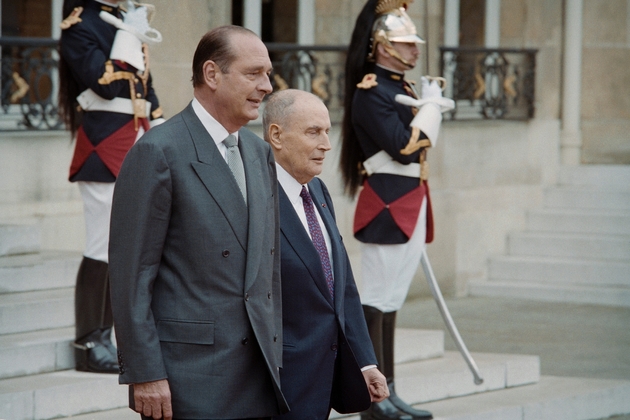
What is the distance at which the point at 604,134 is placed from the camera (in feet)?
39.9

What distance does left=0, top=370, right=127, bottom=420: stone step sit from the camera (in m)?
4.99

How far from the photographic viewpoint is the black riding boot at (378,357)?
219 inches

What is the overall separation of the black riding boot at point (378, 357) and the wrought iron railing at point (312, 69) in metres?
4.14

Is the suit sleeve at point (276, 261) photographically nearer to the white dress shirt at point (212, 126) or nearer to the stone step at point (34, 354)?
the white dress shirt at point (212, 126)

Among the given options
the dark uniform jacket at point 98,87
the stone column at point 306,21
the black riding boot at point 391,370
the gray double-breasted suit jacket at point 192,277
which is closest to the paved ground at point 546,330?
the black riding boot at point 391,370

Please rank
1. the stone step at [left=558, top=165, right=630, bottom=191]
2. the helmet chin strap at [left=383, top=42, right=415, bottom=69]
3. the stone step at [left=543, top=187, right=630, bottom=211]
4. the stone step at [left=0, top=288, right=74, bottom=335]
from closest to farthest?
the helmet chin strap at [left=383, top=42, right=415, bottom=69]
the stone step at [left=0, top=288, right=74, bottom=335]
the stone step at [left=543, top=187, right=630, bottom=211]
the stone step at [left=558, top=165, right=630, bottom=191]

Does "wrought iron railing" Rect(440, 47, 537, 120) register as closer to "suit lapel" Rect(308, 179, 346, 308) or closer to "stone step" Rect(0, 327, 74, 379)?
"stone step" Rect(0, 327, 74, 379)

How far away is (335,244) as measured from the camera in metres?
3.82

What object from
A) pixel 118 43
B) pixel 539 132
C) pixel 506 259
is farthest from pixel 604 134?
pixel 118 43

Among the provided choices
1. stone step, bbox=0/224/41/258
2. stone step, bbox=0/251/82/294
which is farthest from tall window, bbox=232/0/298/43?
stone step, bbox=0/251/82/294

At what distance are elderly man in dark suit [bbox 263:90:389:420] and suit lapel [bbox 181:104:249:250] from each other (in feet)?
1.37

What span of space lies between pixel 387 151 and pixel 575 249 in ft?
18.4

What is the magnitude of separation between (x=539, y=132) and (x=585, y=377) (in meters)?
4.78

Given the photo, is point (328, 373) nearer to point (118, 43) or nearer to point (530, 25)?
point (118, 43)
